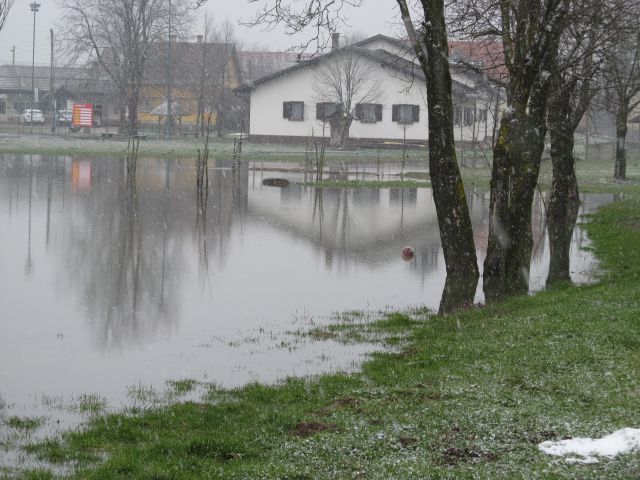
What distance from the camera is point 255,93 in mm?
73438

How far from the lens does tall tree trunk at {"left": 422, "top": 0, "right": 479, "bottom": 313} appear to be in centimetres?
1436

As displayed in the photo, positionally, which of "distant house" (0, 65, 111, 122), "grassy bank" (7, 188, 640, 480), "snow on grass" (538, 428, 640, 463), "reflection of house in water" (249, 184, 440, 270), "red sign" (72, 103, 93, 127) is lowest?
"grassy bank" (7, 188, 640, 480)

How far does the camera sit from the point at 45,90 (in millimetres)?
104000

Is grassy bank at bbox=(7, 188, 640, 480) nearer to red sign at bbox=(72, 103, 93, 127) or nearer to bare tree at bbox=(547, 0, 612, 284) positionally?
bare tree at bbox=(547, 0, 612, 284)

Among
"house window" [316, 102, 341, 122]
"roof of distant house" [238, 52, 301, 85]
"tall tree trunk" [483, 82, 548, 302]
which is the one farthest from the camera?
"roof of distant house" [238, 52, 301, 85]

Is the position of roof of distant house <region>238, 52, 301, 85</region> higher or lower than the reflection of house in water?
higher

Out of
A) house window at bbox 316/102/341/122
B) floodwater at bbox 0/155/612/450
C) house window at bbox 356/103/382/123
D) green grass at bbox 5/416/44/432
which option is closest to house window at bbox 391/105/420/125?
house window at bbox 356/103/382/123

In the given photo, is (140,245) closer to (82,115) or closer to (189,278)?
(189,278)

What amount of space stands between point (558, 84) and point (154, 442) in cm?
1160

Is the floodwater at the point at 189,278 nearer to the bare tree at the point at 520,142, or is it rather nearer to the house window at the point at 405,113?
the bare tree at the point at 520,142

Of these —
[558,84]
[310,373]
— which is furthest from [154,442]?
[558,84]

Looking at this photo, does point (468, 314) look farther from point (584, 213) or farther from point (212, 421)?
point (584, 213)

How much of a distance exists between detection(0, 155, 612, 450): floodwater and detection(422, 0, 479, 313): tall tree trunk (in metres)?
1.76

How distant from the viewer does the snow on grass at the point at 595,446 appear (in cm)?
704
